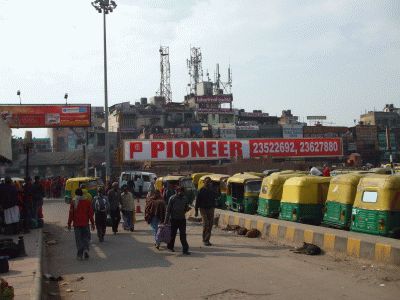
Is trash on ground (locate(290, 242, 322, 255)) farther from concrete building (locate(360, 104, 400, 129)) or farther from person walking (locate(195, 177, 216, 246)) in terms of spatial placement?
concrete building (locate(360, 104, 400, 129))

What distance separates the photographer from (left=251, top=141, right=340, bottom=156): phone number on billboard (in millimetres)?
48531

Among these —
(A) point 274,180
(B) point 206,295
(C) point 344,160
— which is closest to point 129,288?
(B) point 206,295

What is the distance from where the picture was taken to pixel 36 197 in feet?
54.3

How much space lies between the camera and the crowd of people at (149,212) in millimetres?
11609

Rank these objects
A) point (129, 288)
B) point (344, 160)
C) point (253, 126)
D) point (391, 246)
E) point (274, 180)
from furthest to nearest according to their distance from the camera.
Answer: point (253, 126), point (344, 160), point (274, 180), point (391, 246), point (129, 288)

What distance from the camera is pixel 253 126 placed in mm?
68562

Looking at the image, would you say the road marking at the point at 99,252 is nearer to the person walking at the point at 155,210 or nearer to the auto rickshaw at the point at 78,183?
the person walking at the point at 155,210

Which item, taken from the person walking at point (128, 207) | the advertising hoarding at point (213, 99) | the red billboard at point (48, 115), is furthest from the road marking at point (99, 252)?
the advertising hoarding at point (213, 99)

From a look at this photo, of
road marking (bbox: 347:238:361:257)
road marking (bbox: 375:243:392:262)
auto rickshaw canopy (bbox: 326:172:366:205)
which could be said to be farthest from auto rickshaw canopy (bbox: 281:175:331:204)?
road marking (bbox: 375:243:392:262)

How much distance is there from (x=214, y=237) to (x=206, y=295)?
293 inches

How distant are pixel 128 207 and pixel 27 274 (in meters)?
7.41

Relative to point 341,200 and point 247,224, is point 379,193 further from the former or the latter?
point 247,224

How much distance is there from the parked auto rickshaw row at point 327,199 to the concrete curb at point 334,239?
0.53 meters

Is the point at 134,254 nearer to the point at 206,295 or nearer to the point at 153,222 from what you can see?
the point at 153,222
